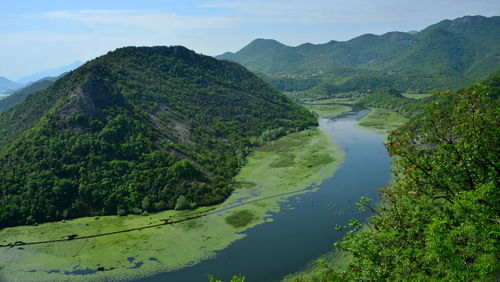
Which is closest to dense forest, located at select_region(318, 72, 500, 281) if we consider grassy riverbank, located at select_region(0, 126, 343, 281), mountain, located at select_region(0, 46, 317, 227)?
grassy riverbank, located at select_region(0, 126, 343, 281)

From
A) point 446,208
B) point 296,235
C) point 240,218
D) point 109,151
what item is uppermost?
point 446,208

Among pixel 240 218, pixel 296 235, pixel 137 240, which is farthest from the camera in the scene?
pixel 240 218

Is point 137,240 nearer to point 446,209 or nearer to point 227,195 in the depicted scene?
point 227,195

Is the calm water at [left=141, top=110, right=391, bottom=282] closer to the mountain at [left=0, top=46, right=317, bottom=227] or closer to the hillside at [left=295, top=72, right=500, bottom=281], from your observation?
the mountain at [left=0, top=46, right=317, bottom=227]

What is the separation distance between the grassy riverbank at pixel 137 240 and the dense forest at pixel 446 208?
160ft

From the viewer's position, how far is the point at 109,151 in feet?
354

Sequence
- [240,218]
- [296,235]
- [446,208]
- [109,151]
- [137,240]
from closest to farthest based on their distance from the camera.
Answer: [446,208] → [296,235] → [137,240] → [240,218] → [109,151]

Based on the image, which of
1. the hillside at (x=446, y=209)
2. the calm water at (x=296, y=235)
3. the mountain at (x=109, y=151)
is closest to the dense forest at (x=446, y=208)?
the hillside at (x=446, y=209)

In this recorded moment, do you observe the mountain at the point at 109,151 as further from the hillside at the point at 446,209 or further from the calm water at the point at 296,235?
the hillside at the point at 446,209

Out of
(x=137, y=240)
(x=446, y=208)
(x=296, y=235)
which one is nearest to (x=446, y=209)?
(x=446, y=208)

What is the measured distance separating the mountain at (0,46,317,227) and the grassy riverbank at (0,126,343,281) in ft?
18.4

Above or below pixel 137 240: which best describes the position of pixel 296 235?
above

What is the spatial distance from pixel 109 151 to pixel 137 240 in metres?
40.5

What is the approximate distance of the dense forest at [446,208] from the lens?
77.3ft
